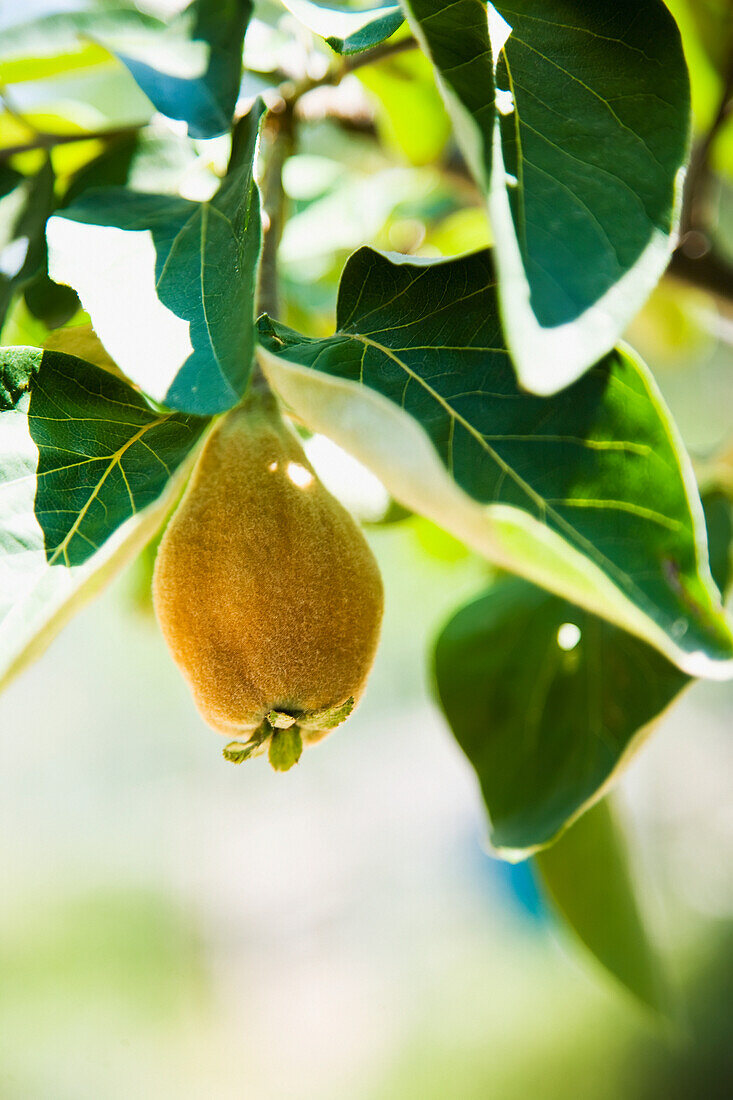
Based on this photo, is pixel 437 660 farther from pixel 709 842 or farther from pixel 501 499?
pixel 709 842

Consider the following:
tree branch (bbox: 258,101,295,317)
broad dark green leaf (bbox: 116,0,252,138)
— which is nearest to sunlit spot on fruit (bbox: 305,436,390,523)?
tree branch (bbox: 258,101,295,317)

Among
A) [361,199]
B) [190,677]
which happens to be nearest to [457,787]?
[361,199]

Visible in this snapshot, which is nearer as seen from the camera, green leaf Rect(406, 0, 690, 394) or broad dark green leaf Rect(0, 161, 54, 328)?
green leaf Rect(406, 0, 690, 394)

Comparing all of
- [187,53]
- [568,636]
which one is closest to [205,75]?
[187,53]

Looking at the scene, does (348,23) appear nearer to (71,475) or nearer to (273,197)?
(273,197)

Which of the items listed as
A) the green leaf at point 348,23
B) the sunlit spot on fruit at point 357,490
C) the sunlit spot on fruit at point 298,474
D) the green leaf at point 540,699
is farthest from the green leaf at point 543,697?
the green leaf at point 348,23

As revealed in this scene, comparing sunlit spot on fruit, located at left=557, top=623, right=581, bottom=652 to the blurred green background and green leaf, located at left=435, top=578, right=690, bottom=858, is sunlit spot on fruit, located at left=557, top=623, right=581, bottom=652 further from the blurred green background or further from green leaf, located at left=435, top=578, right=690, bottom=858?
the blurred green background

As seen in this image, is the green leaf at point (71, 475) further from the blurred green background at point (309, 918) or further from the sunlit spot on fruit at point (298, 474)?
the blurred green background at point (309, 918)
